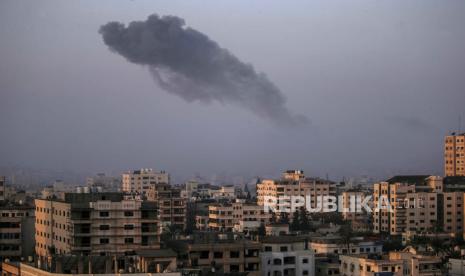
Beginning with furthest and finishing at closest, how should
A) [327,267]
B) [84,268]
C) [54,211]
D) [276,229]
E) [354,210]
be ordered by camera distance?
1. [354,210]
2. [276,229]
3. [54,211]
4. [327,267]
5. [84,268]

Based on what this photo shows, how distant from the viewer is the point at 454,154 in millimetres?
42938

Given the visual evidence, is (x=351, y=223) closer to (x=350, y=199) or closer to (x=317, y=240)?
(x=350, y=199)

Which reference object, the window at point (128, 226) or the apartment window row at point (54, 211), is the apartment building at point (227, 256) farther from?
the apartment window row at point (54, 211)

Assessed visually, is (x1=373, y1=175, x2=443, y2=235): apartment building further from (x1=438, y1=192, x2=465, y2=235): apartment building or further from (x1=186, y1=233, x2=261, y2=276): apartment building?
(x1=186, y1=233, x2=261, y2=276): apartment building

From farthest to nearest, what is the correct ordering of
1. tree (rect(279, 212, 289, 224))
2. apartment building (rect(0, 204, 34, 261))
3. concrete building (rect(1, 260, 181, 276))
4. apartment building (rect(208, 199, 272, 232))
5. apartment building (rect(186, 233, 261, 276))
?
tree (rect(279, 212, 289, 224)) < apartment building (rect(208, 199, 272, 232)) < apartment building (rect(0, 204, 34, 261)) < apartment building (rect(186, 233, 261, 276)) < concrete building (rect(1, 260, 181, 276))

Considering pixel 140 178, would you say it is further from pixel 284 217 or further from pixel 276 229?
pixel 276 229

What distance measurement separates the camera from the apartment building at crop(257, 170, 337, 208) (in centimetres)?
4184

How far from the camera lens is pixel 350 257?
20766mm

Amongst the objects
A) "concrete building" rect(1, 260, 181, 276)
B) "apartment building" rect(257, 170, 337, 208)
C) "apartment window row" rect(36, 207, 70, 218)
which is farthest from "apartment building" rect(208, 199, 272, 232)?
"concrete building" rect(1, 260, 181, 276)

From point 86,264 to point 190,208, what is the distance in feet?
77.4

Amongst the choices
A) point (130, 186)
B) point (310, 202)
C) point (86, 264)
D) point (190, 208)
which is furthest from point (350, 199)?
point (86, 264)

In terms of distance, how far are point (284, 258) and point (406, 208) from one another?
14203mm

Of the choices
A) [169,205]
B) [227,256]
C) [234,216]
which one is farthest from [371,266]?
[169,205]

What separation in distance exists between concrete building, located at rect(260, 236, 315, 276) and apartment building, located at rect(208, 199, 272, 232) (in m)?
11.1
